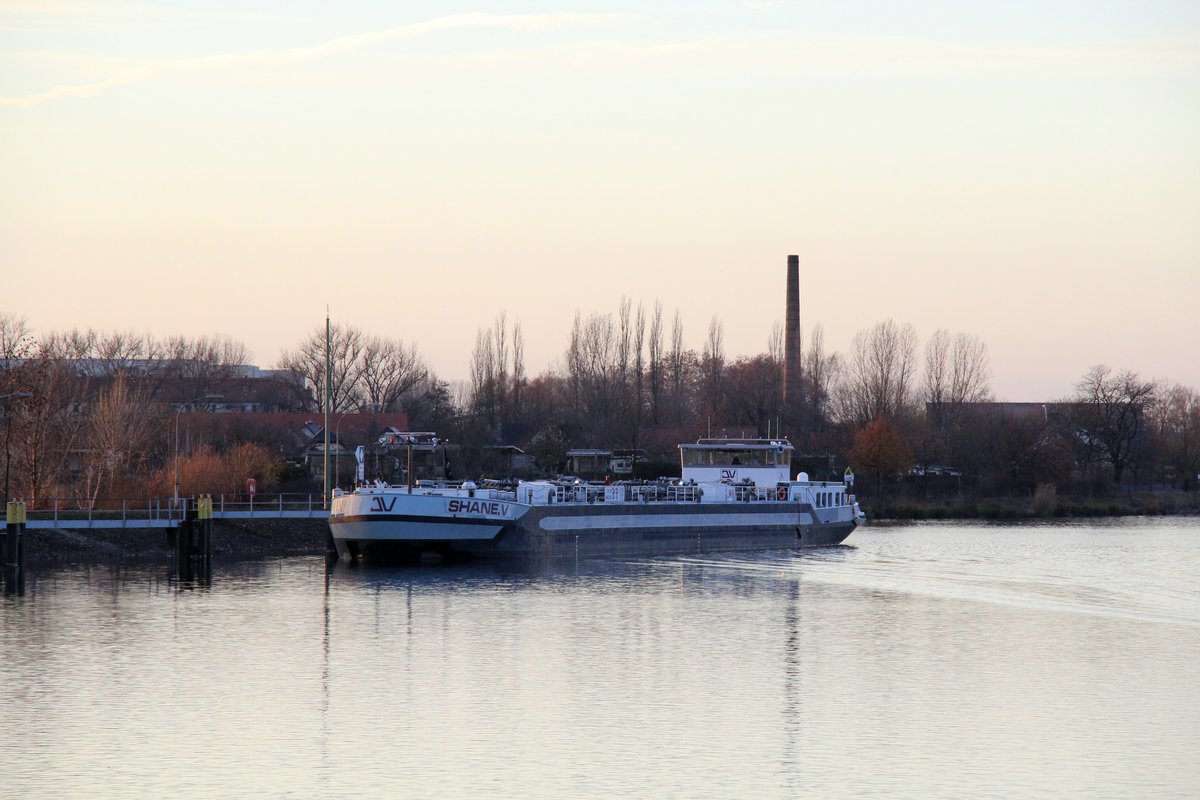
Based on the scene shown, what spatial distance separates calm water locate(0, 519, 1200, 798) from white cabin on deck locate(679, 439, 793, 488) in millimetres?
18514

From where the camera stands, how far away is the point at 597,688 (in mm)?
28156

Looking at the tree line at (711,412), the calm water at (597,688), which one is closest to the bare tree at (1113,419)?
the tree line at (711,412)

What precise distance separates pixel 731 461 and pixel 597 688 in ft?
128

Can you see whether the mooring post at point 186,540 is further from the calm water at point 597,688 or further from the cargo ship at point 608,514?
the cargo ship at point 608,514

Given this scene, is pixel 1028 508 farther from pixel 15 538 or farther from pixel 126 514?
pixel 15 538

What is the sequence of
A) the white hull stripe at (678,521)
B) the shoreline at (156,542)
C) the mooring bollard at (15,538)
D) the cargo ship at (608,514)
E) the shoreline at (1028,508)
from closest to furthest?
1. the mooring bollard at (15,538)
2. the cargo ship at (608,514)
3. the shoreline at (156,542)
4. the white hull stripe at (678,521)
5. the shoreline at (1028,508)

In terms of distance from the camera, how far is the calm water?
21750 millimetres

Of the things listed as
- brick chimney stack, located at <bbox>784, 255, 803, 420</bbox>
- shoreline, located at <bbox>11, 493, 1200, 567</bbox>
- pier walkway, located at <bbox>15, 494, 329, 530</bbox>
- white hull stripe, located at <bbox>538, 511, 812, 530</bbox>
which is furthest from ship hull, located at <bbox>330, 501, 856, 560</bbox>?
brick chimney stack, located at <bbox>784, 255, 803, 420</bbox>

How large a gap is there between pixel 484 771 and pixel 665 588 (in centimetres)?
2412

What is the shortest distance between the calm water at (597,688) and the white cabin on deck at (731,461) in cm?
1851

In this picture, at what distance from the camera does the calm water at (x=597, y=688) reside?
71.4ft

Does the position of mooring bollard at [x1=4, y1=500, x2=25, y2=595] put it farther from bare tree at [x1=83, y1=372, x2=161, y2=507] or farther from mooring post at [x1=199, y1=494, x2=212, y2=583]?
bare tree at [x1=83, y1=372, x2=161, y2=507]

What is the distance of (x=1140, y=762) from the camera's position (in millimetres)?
22906

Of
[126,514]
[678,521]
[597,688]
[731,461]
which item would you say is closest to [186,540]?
[126,514]
